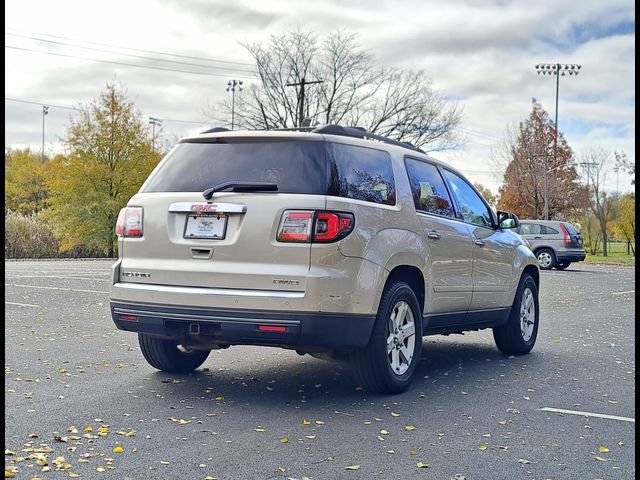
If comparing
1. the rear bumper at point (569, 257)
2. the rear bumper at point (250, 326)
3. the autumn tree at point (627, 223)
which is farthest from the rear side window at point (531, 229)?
the rear bumper at point (250, 326)

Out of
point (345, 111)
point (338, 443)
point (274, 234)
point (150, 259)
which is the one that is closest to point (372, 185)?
point (274, 234)

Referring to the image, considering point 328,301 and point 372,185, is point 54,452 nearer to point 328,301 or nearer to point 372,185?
point 328,301

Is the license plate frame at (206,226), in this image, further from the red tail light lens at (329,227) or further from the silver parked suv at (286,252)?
the red tail light lens at (329,227)

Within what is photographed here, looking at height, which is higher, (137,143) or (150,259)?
(137,143)

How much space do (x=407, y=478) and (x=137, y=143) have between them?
37713 mm

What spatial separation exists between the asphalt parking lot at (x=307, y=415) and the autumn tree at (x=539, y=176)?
2168 inches

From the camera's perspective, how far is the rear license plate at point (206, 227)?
19.6 feet

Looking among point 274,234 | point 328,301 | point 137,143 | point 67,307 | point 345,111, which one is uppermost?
point 345,111

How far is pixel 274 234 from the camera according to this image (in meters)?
5.82

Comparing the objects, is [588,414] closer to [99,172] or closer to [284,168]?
[284,168]

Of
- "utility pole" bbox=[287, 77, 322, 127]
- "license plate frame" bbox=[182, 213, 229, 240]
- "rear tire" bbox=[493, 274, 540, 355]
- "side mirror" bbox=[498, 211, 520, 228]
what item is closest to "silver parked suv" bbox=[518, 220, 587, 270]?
"rear tire" bbox=[493, 274, 540, 355]

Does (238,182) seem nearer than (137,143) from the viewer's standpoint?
Yes

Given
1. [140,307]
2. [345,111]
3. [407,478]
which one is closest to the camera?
[407,478]

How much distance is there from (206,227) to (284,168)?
0.68 metres
